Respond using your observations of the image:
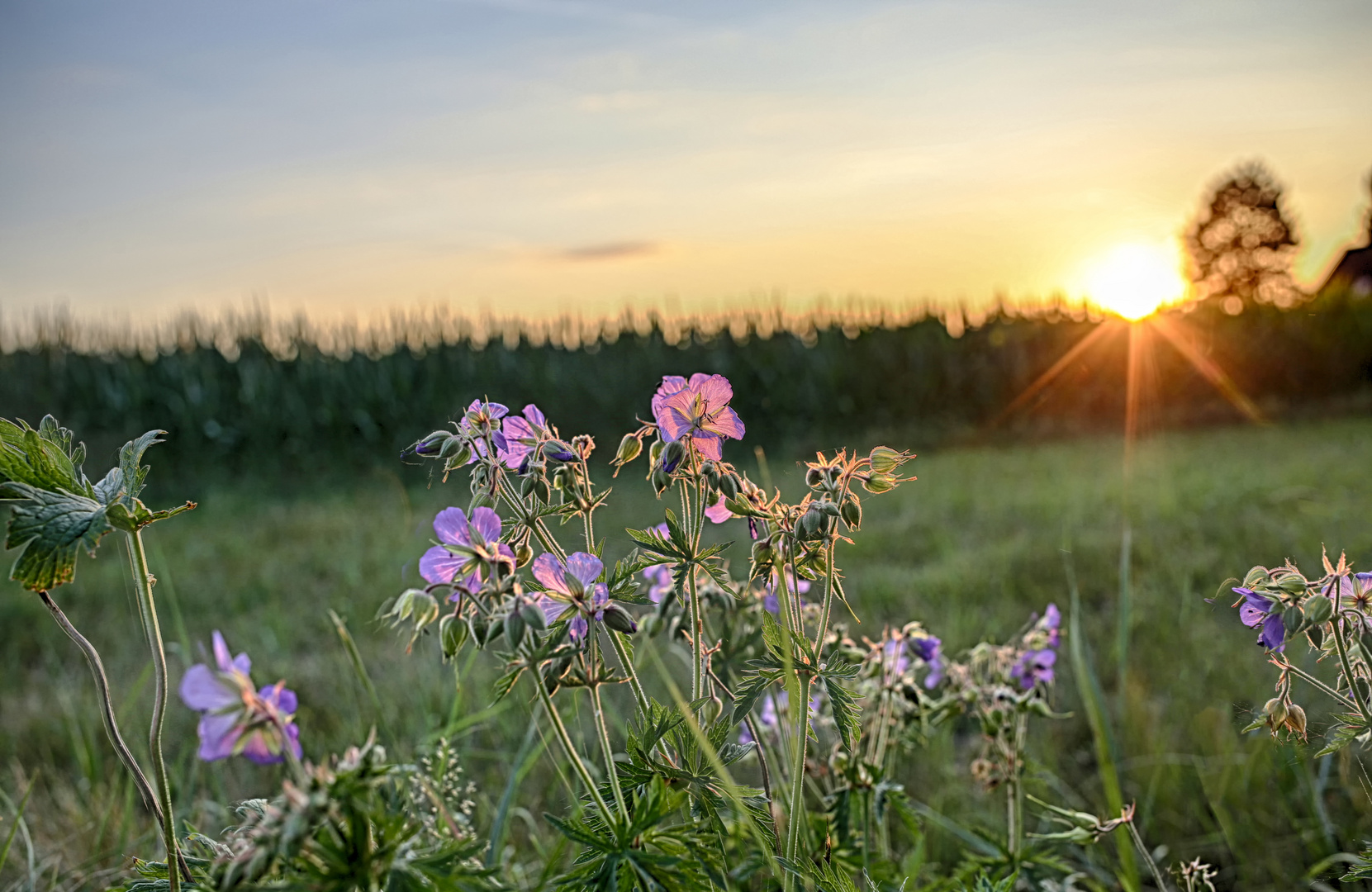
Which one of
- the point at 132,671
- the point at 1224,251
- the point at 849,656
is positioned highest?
the point at 1224,251

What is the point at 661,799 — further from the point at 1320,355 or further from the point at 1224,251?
the point at 1224,251

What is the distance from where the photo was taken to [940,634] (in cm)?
305

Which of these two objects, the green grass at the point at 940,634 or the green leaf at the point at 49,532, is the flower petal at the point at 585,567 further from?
the green leaf at the point at 49,532

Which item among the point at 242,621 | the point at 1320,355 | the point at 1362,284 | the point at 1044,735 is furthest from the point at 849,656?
the point at 1362,284

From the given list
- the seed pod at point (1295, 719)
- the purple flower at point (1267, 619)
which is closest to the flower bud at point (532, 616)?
the purple flower at point (1267, 619)

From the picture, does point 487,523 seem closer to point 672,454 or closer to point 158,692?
point 672,454

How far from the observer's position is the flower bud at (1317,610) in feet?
2.96

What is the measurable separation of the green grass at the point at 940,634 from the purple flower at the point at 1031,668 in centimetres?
37

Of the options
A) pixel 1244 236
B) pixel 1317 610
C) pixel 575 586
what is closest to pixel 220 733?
pixel 575 586

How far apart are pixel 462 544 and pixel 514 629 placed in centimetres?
13

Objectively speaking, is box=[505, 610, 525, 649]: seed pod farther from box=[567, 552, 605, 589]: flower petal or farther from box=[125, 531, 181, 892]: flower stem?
box=[125, 531, 181, 892]: flower stem

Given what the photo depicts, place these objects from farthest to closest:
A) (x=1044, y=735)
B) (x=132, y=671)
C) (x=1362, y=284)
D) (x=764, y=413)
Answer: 1. (x=1362, y=284)
2. (x=764, y=413)
3. (x=132, y=671)
4. (x=1044, y=735)

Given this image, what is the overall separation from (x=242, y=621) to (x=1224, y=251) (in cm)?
5617

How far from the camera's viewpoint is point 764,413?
8914 millimetres
